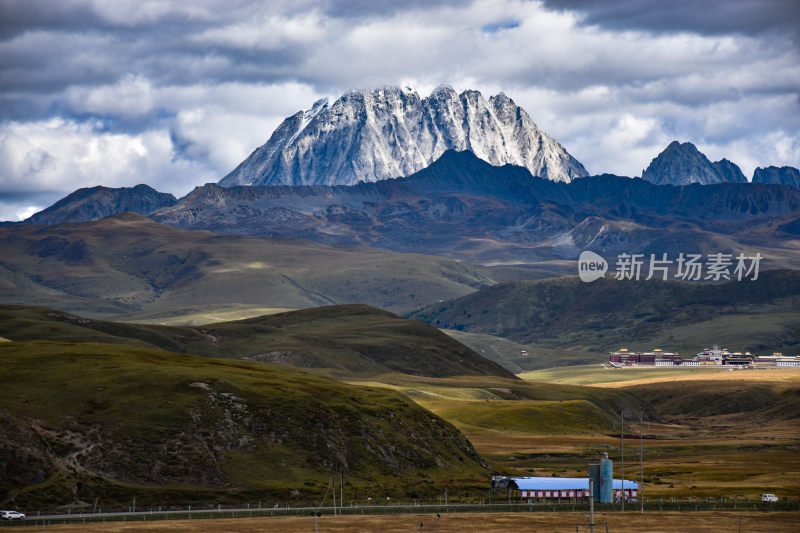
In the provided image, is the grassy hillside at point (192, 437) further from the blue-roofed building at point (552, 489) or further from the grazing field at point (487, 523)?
the grazing field at point (487, 523)

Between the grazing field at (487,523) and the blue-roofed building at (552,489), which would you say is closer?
the grazing field at (487,523)

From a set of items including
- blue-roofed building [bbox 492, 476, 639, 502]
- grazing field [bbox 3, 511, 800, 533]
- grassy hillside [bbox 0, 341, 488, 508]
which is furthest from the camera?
blue-roofed building [bbox 492, 476, 639, 502]

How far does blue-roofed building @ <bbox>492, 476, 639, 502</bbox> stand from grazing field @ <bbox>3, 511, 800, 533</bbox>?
15494 mm

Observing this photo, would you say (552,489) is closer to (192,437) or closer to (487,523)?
(487,523)

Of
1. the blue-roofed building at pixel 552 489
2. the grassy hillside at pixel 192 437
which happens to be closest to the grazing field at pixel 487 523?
the blue-roofed building at pixel 552 489

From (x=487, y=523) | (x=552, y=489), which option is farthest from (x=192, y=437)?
(x=487, y=523)

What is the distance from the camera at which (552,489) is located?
151375 millimetres

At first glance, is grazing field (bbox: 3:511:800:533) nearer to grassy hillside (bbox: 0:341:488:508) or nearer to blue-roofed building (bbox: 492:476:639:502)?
blue-roofed building (bbox: 492:476:639:502)

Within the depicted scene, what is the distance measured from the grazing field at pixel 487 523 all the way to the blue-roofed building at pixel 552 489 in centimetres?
1549

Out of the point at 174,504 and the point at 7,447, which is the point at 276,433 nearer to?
the point at 174,504

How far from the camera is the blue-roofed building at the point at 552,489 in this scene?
494 ft

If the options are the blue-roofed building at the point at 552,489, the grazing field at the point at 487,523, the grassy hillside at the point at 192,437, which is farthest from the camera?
the blue-roofed building at the point at 552,489

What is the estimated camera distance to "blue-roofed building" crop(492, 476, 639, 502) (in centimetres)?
15062

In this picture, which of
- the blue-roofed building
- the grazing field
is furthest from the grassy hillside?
the grazing field
